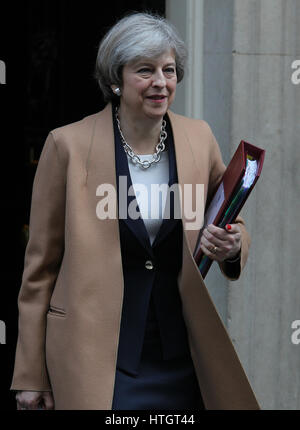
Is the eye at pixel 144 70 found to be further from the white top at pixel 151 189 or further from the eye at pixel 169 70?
the white top at pixel 151 189

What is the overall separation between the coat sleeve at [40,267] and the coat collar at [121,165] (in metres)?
0.12

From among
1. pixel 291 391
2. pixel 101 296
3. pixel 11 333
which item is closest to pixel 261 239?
pixel 291 391

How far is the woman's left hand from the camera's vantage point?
2.78m

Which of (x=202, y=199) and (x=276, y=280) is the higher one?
(x=202, y=199)

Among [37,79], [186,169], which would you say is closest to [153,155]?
[186,169]

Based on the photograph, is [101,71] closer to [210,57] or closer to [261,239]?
[210,57]

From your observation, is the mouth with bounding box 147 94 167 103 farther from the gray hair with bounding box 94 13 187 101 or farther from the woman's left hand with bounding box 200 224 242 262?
the woman's left hand with bounding box 200 224 242 262

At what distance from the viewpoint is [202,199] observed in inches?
119

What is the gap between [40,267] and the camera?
300 cm

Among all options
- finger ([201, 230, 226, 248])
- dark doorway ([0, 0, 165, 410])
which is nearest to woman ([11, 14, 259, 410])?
finger ([201, 230, 226, 248])

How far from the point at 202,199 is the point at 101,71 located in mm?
576

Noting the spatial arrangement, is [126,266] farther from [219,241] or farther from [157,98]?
[157,98]

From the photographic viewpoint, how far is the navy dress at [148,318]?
288 centimetres
